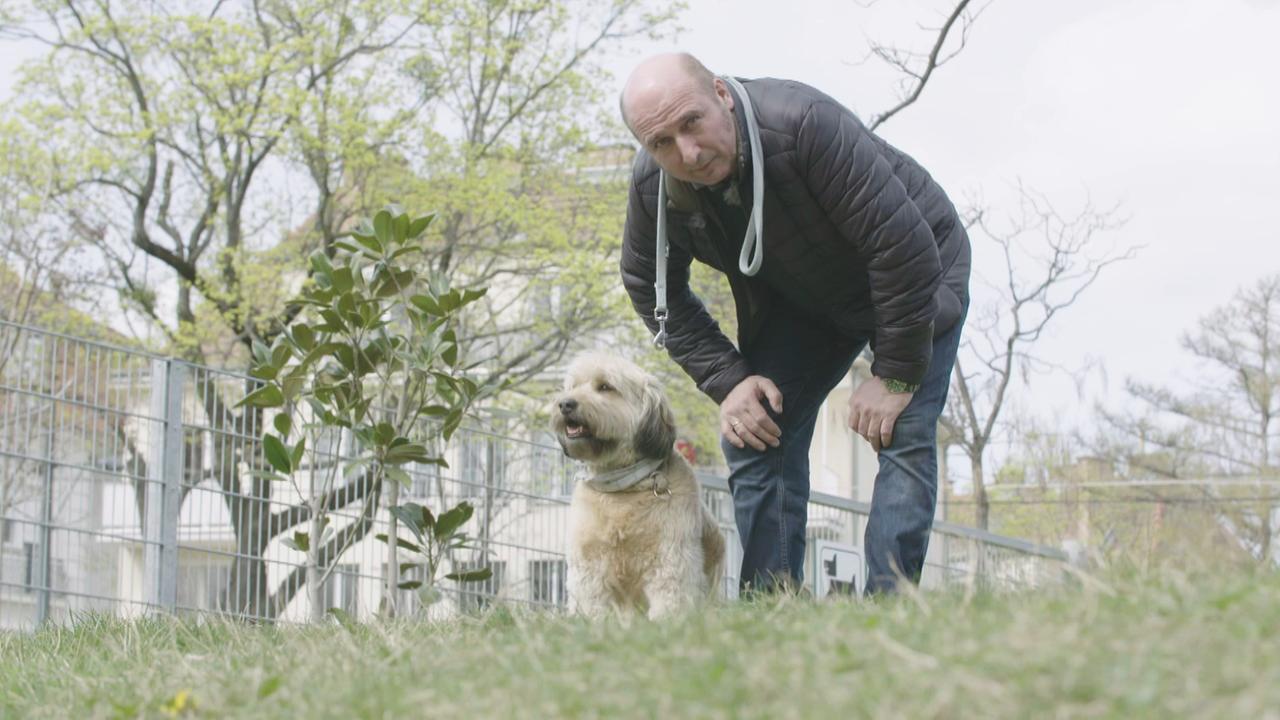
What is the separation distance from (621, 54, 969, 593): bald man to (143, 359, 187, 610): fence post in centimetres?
281

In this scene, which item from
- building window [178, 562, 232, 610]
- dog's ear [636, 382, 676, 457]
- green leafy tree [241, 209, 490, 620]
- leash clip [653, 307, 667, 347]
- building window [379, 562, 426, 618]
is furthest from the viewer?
building window [178, 562, 232, 610]

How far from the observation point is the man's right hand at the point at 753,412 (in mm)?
4883

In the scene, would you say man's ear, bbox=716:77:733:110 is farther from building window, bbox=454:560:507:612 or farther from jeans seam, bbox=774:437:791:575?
building window, bbox=454:560:507:612

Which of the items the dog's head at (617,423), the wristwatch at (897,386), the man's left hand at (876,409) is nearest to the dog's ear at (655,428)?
the dog's head at (617,423)

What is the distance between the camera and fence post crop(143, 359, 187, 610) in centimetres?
661

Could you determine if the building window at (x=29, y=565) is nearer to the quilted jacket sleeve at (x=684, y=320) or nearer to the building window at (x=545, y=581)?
the building window at (x=545, y=581)

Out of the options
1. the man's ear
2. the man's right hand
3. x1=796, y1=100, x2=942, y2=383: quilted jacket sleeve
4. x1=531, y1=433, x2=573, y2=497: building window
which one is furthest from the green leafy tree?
x1=531, y1=433, x2=573, y2=497: building window

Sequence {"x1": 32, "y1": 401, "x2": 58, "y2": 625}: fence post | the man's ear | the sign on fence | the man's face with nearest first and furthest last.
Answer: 1. the man's face
2. the man's ear
3. {"x1": 32, "y1": 401, "x2": 58, "y2": 625}: fence post
4. the sign on fence

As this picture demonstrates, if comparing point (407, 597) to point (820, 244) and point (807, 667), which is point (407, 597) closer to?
point (820, 244)

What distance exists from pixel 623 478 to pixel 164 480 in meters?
2.81

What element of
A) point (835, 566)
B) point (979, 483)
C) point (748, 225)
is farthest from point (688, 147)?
point (979, 483)

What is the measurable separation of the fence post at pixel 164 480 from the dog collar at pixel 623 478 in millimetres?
2665

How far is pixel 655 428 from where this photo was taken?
5195 millimetres

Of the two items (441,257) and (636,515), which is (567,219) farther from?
(636,515)
